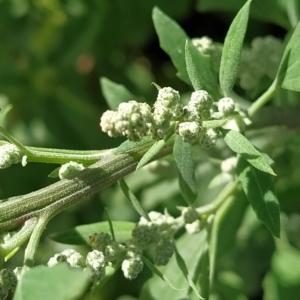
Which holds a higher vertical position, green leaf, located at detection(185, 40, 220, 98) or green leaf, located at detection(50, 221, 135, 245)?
Result: green leaf, located at detection(185, 40, 220, 98)

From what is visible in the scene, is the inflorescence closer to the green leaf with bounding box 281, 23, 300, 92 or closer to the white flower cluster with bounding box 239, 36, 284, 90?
the green leaf with bounding box 281, 23, 300, 92

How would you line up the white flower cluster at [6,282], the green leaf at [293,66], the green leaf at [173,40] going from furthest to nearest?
the green leaf at [173,40], the green leaf at [293,66], the white flower cluster at [6,282]

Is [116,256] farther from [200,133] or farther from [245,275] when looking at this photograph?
[245,275]

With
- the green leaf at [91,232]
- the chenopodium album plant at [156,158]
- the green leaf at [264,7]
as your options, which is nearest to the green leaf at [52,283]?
the chenopodium album plant at [156,158]

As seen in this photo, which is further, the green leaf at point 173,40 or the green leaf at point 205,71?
the green leaf at point 173,40

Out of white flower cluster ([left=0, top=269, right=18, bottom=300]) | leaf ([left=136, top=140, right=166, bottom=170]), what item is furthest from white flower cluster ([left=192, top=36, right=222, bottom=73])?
white flower cluster ([left=0, top=269, right=18, bottom=300])

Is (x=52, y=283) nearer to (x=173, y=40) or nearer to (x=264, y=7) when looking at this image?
(x=173, y=40)

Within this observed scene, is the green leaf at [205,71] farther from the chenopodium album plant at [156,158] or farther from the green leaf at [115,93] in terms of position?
the green leaf at [115,93]
